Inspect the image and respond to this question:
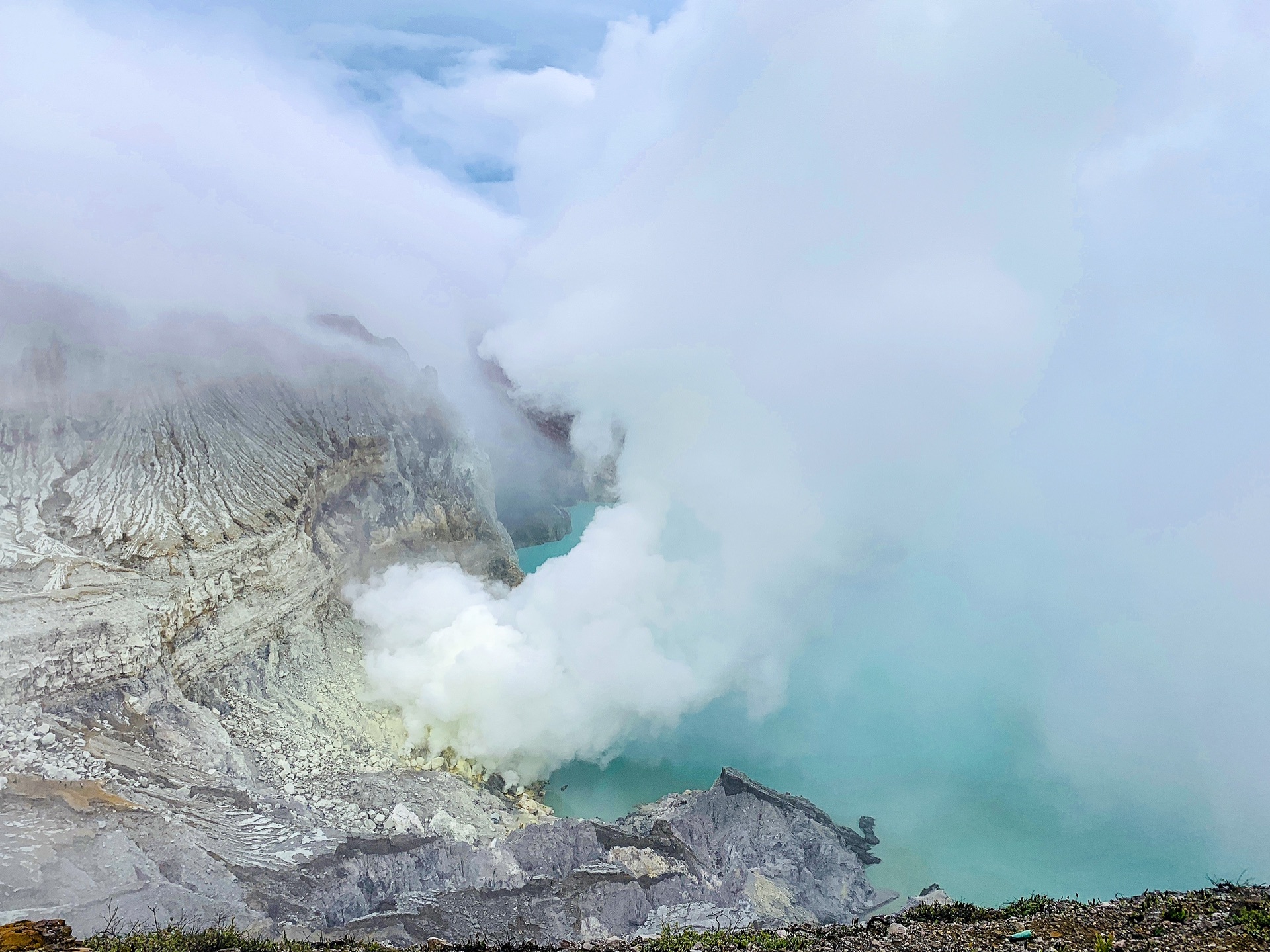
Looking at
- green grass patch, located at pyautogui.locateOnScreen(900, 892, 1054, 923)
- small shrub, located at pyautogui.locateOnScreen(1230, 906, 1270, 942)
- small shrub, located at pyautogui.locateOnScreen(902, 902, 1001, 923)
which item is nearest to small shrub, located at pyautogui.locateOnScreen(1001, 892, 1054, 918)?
green grass patch, located at pyautogui.locateOnScreen(900, 892, 1054, 923)

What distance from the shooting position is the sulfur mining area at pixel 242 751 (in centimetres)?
2003

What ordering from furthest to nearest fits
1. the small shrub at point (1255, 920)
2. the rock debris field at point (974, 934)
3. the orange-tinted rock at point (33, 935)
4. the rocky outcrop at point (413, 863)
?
the rocky outcrop at point (413, 863)
the rock debris field at point (974, 934)
the small shrub at point (1255, 920)
the orange-tinted rock at point (33, 935)

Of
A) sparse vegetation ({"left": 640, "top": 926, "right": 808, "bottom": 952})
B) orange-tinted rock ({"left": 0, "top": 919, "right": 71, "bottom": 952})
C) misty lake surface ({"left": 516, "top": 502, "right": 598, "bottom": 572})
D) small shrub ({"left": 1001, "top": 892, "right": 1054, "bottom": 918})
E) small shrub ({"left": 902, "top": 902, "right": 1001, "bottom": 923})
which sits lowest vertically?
orange-tinted rock ({"left": 0, "top": 919, "right": 71, "bottom": 952})

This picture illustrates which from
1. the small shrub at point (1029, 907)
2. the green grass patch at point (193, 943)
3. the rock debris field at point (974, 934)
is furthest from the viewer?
the small shrub at point (1029, 907)

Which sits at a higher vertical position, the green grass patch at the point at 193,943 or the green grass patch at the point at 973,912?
the green grass patch at the point at 973,912

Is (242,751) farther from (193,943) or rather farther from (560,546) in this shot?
(560,546)

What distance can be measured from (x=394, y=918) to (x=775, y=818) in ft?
54.1

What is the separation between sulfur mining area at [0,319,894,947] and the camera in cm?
2003

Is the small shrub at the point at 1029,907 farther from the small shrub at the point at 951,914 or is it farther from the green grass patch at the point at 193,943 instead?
the green grass patch at the point at 193,943

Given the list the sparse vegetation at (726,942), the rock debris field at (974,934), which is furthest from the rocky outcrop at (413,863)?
the sparse vegetation at (726,942)

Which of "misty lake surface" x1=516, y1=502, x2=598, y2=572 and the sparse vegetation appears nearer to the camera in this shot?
the sparse vegetation

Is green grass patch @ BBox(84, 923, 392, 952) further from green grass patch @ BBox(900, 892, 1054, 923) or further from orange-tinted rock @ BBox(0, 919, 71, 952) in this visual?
green grass patch @ BBox(900, 892, 1054, 923)

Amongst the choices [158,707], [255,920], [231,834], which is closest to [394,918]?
[255,920]

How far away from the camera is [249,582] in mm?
29453
